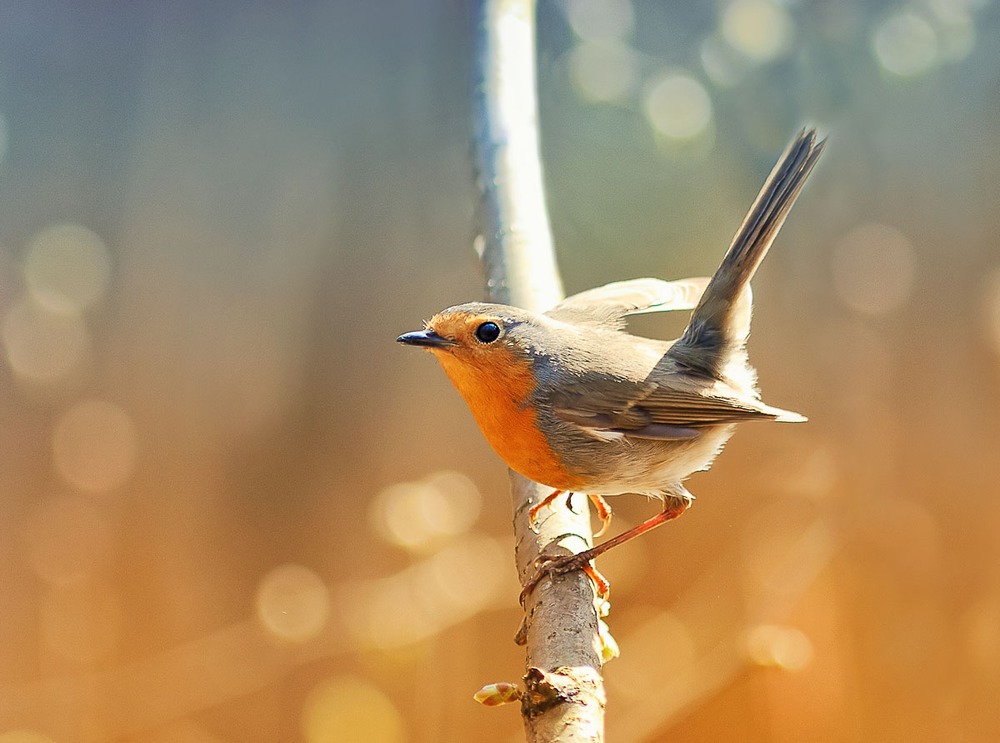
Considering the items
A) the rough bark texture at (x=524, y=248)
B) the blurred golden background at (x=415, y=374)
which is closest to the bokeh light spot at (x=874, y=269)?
the blurred golden background at (x=415, y=374)

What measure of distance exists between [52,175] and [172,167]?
262 mm

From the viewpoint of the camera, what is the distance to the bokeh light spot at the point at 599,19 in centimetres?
Answer: 208

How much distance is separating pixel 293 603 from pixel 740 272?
1.21m

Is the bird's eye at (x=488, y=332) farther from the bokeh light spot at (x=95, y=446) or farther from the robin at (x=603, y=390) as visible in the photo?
the bokeh light spot at (x=95, y=446)

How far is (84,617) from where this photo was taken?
187cm

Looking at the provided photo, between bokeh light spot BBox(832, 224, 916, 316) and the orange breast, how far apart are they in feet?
3.67

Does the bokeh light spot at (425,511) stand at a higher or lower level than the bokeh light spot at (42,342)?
lower

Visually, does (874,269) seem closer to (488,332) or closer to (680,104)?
(680,104)

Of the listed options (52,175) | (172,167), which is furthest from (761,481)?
(52,175)

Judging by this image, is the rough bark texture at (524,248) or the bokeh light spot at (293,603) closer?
the rough bark texture at (524,248)

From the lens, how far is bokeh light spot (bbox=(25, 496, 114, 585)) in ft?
6.16

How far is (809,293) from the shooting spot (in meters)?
2.06

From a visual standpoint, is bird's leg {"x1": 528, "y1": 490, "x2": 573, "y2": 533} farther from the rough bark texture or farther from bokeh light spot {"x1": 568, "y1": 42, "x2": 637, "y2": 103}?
bokeh light spot {"x1": 568, "y1": 42, "x2": 637, "y2": 103}

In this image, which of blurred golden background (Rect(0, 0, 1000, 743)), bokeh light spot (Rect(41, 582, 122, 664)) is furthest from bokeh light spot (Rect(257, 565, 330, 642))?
bokeh light spot (Rect(41, 582, 122, 664))
